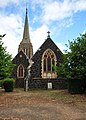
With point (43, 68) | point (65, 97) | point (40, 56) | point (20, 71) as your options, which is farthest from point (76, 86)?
point (20, 71)

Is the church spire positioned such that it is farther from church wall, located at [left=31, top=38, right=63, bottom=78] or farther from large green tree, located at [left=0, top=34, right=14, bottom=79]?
large green tree, located at [left=0, top=34, right=14, bottom=79]

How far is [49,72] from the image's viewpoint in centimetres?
3988

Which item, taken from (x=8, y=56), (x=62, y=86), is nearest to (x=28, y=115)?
(x=8, y=56)

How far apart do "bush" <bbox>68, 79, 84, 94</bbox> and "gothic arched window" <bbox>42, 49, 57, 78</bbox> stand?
11.4m

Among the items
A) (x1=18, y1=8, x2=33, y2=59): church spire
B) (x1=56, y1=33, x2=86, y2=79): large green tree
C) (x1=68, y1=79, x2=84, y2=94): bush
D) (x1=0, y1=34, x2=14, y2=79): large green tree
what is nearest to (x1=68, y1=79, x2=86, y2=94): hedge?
(x1=68, y1=79, x2=84, y2=94): bush

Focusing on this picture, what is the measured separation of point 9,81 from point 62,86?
9339mm

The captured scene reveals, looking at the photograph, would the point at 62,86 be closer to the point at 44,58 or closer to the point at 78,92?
the point at 44,58

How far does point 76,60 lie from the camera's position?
26.2 metres

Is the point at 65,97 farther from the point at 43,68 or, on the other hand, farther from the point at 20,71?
the point at 20,71

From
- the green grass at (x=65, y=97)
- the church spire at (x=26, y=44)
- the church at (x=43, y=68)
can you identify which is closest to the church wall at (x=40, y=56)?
the church at (x=43, y=68)

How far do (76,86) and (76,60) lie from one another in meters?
3.79

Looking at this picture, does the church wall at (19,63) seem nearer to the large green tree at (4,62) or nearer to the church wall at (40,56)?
the church wall at (40,56)

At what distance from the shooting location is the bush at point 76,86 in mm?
27969

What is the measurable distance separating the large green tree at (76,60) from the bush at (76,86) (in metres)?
1.82
